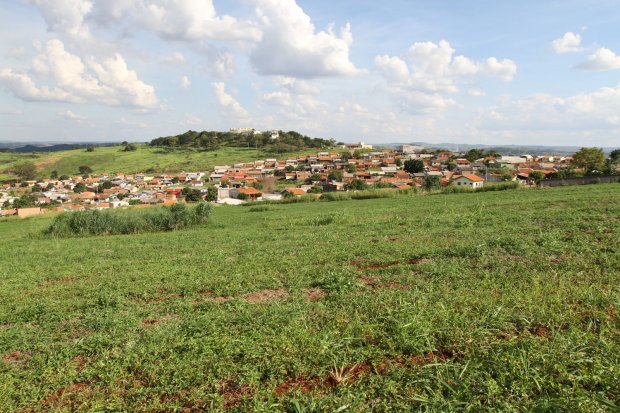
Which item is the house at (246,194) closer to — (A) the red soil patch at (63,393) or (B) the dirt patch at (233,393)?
(A) the red soil patch at (63,393)

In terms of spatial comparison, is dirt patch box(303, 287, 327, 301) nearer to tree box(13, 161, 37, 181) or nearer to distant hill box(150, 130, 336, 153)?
tree box(13, 161, 37, 181)

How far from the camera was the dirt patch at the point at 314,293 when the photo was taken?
5.81 metres

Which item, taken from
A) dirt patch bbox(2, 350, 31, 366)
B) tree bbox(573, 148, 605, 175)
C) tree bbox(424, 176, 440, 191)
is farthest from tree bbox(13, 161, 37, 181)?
tree bbox(573, 148, 605, 175)

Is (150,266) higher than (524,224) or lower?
lower

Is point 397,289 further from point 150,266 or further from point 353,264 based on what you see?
point 150,266

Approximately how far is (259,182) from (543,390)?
80943mm

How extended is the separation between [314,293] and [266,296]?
31.4 inches

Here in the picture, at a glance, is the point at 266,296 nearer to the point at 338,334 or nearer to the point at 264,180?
the point at 338,334

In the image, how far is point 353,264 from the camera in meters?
7.93

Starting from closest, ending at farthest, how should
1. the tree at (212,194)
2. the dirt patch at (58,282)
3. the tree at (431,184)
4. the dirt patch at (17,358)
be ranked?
1. the dirt patch at (17,358)
2. the dirt patch at (58,282)
3. the tree at (431,184)
4. the tree at (212,194)


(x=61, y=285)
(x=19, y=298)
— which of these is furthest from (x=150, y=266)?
(x=19, y=298)

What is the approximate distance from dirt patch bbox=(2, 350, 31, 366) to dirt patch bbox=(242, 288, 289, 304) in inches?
113

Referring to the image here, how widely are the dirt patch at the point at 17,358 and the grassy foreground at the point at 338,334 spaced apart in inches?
1.2

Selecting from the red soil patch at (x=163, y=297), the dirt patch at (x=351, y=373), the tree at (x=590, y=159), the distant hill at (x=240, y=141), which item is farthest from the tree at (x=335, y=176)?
the dirt patch at (x=351, y=373)
